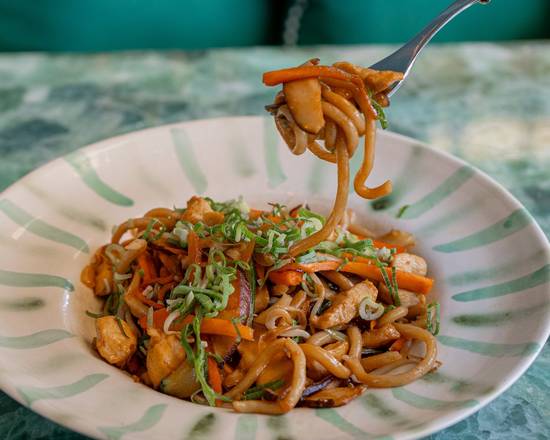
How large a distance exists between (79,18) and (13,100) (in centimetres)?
152

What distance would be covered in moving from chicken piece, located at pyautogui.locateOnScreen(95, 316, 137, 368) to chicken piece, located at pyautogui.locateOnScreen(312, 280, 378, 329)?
1.84 feet

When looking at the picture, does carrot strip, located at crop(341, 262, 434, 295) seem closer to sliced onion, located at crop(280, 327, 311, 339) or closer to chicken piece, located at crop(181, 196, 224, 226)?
sliced onion, located at crop(280, 327, 311, 339)

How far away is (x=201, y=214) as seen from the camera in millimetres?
2402

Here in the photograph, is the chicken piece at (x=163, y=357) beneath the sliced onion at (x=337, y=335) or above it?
beneath

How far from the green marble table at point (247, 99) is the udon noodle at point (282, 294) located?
997 mm

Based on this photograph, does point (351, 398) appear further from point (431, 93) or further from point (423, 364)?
point (431, 93)

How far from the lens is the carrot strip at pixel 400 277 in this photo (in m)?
2.25

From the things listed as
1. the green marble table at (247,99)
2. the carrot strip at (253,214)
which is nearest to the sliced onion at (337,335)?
the carrot strip at (253,214)

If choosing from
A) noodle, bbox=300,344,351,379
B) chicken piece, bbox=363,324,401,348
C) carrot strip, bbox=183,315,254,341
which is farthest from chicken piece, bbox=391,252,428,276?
carrot strip, bbox=183,315,254,341

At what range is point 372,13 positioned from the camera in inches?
204

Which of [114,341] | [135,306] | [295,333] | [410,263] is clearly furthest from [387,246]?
[114,341]

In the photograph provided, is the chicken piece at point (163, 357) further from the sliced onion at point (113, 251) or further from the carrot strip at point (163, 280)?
the sliced onion at point (113, 251)

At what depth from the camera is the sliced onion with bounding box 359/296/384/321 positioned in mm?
2164

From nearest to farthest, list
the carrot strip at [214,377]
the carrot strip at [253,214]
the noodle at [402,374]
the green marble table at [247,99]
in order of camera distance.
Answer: the noodle at [402,374] < the carrot strip at [214,377] < the carrot strip at [253,214] < the green marble table at [247,99]
